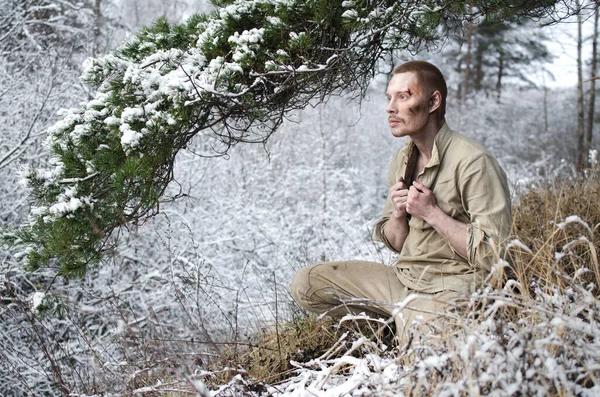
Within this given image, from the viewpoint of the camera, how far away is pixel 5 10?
6.76 metres

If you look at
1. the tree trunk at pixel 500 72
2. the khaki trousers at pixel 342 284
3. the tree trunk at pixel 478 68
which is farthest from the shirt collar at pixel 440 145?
the tree trunk at pixel 500 72

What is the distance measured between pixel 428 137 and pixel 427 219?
44 centimetres

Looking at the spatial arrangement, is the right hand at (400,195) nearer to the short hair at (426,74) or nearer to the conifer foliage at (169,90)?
the short hair at (426,74)

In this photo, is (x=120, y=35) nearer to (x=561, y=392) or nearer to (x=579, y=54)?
(x=579, y=54)

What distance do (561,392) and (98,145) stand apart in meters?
2.19

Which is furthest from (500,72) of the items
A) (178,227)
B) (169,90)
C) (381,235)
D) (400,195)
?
(169,90)

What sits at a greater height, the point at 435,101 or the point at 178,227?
the point at 435,101

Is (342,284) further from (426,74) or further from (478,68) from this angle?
(478,68)

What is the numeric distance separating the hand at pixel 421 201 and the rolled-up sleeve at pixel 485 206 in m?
0.16

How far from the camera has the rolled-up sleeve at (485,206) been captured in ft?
7.43

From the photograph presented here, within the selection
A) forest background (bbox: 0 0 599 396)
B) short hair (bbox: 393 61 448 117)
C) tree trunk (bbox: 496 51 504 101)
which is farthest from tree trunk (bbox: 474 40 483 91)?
short hair (bbox: 393 61 448 117)

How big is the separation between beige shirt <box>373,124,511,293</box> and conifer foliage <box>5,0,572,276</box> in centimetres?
65

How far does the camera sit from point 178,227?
6.88 metres

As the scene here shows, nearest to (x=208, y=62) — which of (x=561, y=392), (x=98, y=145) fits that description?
(x=98, y=145)
